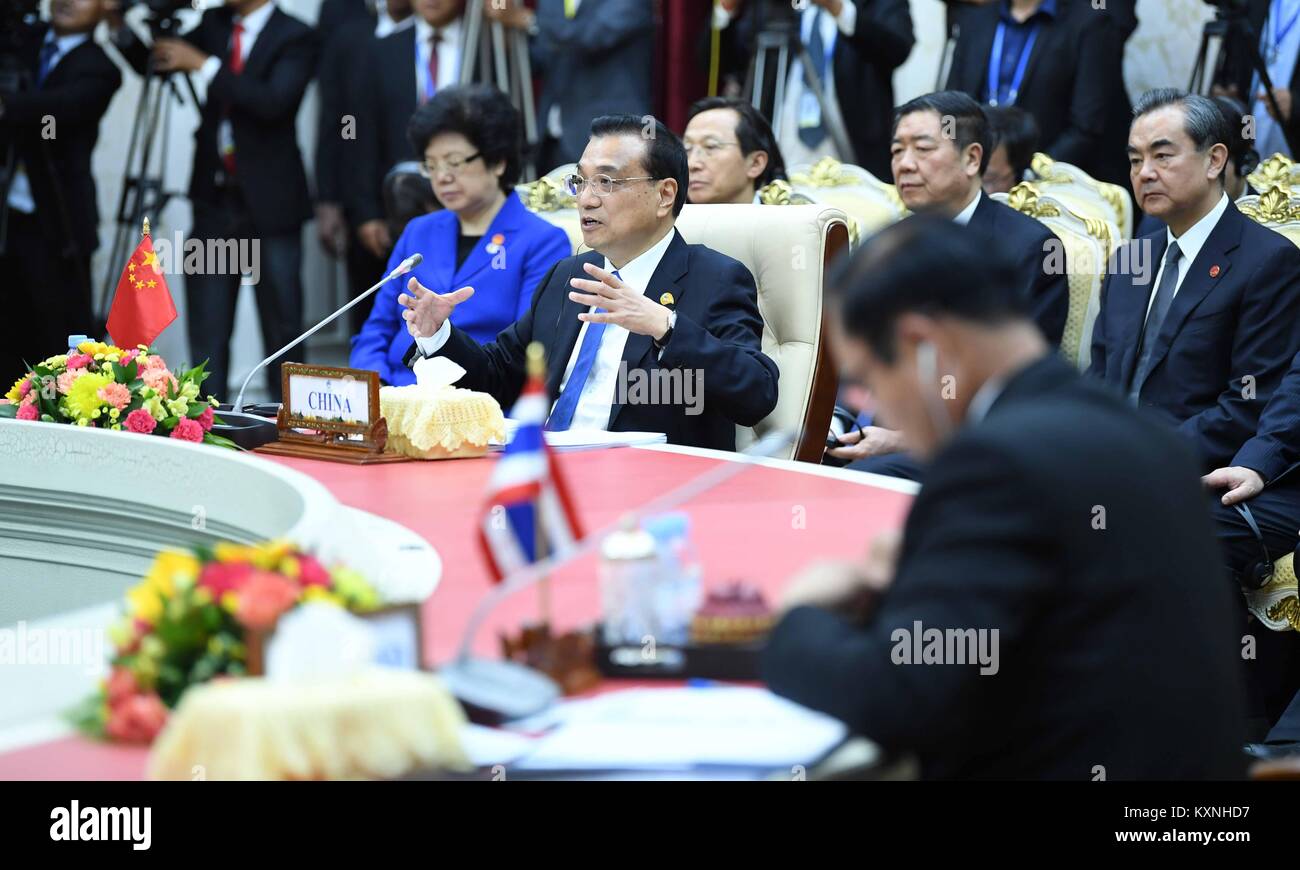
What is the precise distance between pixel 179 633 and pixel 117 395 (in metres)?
1.54

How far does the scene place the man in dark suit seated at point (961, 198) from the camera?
11.9 feet

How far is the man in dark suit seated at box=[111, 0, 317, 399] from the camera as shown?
211 inches

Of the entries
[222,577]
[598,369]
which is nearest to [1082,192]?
[598,369]

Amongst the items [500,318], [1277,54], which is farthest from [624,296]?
[1277,54]

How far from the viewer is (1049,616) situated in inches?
49.3

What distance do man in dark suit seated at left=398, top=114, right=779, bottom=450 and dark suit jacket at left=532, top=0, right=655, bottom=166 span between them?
1.72 meters

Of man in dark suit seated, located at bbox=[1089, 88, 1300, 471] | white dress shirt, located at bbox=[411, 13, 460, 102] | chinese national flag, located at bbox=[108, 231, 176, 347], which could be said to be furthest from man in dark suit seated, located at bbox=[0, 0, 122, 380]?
man in dark suit seated, located at bbox=[1089, 88, 1300, 471]

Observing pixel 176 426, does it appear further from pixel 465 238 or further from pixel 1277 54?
pixel 1277 54

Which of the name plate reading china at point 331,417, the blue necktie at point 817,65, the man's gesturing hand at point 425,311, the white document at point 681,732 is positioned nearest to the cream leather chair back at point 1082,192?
the blue necktie at point 817,65

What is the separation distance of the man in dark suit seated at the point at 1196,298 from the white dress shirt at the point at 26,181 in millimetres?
3593

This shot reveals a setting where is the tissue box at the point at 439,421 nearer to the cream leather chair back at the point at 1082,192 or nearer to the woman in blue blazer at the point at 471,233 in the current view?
the woman in blue blazer at the point at 471,233

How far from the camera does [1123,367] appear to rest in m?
3.38

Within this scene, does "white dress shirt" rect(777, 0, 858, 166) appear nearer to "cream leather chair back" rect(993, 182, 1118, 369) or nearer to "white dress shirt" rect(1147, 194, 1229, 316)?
"cream leather chair back" rect(993, 182, 1118, 369)

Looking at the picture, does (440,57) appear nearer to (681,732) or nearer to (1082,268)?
(1082,268)
